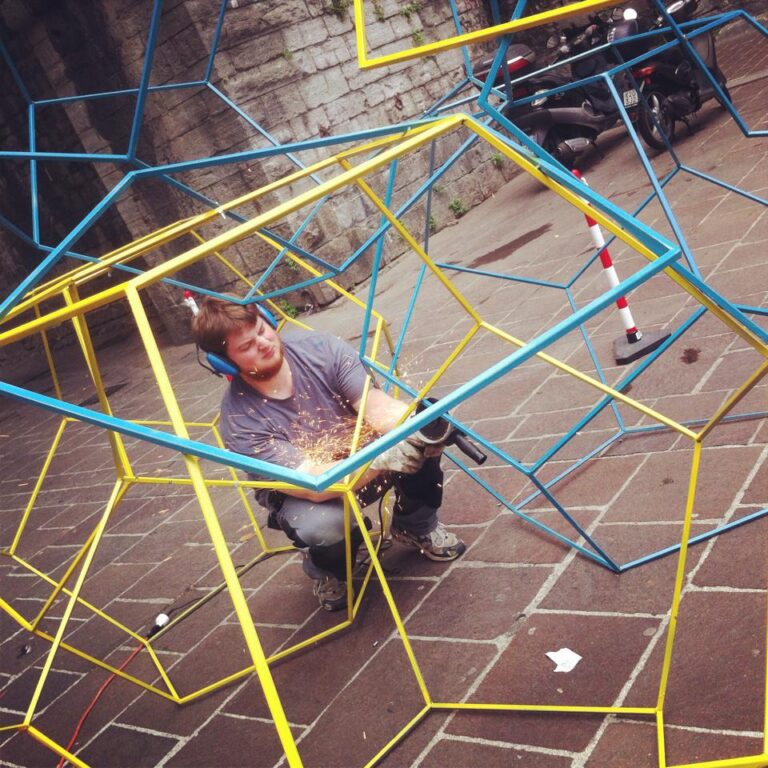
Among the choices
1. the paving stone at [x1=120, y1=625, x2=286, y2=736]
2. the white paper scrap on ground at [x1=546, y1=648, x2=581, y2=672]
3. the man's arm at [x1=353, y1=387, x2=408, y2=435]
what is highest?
the man's arm at [x1=353, y1=387, x2=408, y2=435]

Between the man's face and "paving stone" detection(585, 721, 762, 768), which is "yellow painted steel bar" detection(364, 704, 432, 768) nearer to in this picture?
"paving stone" detection(585, 721, 762, 768)

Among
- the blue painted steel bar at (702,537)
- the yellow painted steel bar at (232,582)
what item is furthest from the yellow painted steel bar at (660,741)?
the yellow painted steel bar at (232,582)

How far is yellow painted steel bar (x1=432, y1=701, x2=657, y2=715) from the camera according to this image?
1837 mm

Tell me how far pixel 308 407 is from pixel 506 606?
887 millimetres

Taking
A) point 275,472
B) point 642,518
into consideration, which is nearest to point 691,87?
point 642,518

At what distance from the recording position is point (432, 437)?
2.33 meters

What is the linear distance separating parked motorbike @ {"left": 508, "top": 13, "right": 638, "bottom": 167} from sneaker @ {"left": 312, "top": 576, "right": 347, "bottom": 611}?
578 centimetres

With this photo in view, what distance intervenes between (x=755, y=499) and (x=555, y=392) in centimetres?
148

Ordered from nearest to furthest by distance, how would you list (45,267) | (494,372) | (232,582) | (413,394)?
1. (232,582)
2. (494,372)
3. (45,267)
4. (413,394)

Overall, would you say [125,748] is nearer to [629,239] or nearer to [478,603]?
[478,603]

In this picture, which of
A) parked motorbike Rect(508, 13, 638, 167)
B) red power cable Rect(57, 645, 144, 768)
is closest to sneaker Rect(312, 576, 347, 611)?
red power cable Rect(57, 645, 144, 768)

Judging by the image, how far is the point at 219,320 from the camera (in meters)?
2.55

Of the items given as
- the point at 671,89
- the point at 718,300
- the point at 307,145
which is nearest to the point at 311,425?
Result: the point at 307,145

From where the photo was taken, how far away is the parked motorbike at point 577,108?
25.4 feet
